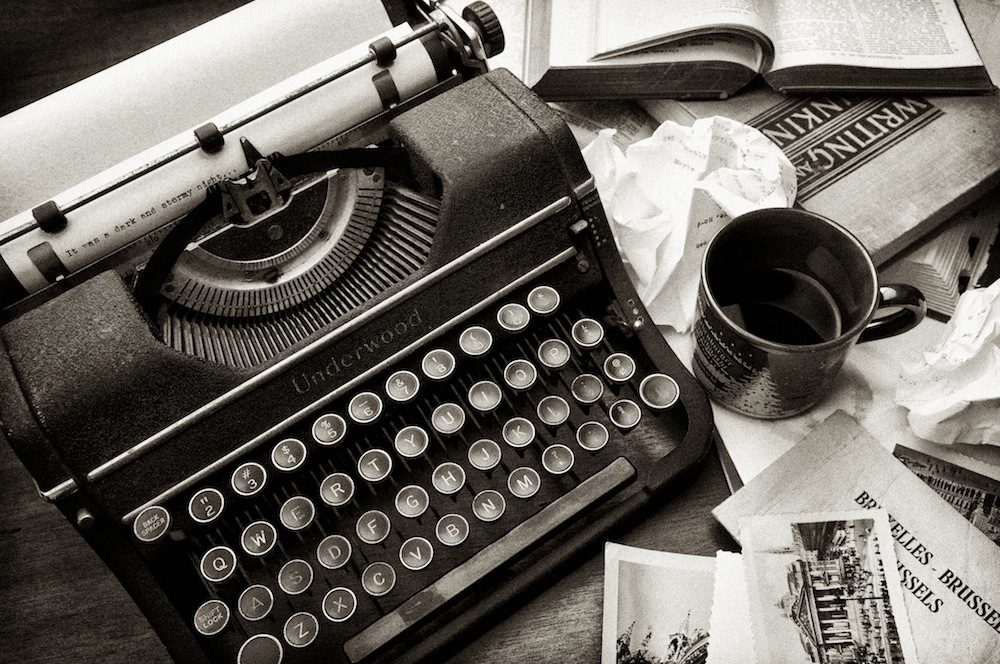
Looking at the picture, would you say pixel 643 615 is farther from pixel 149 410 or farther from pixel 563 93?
pixel 563 93

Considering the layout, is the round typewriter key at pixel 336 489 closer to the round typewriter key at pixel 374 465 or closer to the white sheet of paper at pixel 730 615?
the round typewriter key at pixel 374 465

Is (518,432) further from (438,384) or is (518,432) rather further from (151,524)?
(151,524)

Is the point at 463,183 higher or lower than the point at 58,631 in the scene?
higher

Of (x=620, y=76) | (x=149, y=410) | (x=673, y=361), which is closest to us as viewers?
(x=149, y=410)

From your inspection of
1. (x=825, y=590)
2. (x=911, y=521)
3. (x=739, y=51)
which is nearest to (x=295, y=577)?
(x=825, y=590)

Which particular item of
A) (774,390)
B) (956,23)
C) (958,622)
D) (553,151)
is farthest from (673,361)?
(956,23)

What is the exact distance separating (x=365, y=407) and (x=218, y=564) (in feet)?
0.68

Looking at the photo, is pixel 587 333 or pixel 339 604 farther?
pixel 587 333

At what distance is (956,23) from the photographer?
1.09 meters

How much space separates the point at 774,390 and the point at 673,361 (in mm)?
108

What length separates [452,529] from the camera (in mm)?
790

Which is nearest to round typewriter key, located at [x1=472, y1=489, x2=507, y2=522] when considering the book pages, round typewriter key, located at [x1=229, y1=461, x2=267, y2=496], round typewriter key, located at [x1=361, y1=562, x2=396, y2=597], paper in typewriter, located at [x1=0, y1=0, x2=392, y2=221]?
round typewriter key, located at [x1=361, y1=562, x2=396, y2=597]

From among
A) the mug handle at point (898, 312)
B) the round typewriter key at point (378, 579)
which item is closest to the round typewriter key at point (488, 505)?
the round typewriter key at point (378, 579)

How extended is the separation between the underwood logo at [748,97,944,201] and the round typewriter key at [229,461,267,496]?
712mm
